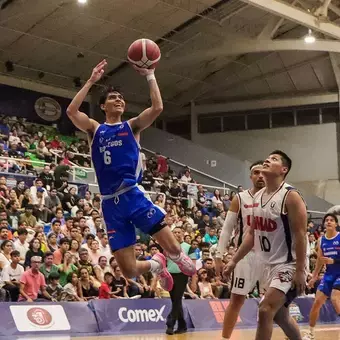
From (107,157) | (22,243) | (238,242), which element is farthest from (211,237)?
(107,157)

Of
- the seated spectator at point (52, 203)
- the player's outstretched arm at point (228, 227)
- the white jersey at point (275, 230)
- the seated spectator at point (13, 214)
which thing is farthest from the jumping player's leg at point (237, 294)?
the seated spectator at point (52, 203)

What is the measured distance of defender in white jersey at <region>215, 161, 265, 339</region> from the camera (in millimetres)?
8117

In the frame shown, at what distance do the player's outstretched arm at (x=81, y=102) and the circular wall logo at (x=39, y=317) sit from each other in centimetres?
528

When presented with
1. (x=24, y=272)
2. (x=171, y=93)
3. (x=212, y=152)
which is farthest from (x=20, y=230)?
(x=171, y=93)

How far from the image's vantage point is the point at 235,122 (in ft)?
115

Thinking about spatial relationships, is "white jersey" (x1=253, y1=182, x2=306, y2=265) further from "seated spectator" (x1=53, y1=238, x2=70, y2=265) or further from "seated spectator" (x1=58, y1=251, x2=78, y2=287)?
→ "seated spectator" (x1=53, y1=238, x2=70, y2=265)

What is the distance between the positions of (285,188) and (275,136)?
2769 cm

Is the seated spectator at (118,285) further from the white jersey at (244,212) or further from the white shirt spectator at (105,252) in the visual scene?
the white jersey at (244,212)

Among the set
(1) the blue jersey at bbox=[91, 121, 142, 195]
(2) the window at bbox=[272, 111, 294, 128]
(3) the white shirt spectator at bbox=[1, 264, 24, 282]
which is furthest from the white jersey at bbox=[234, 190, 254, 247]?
(2) the window at bbox=[272, 111, 294, 128]

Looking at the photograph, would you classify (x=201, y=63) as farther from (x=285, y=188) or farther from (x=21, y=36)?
(x=285, y=188)

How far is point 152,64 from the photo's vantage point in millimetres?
7500

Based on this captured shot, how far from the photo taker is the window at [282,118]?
111 ft

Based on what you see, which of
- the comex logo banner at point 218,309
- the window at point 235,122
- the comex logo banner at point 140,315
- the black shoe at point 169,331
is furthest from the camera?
the window at point 235,122

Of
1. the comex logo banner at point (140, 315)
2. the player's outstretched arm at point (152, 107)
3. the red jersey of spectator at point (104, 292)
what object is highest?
the player's outstretched arm at point (152, 107)
